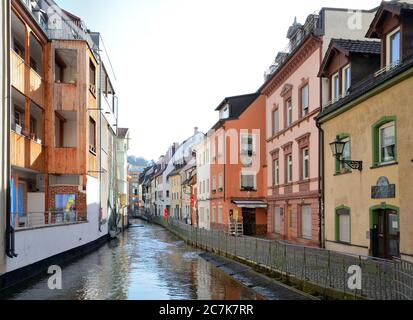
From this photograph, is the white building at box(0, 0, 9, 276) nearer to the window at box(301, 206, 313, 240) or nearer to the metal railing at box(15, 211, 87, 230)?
the metal railing at box(15, 211, 87, 230)

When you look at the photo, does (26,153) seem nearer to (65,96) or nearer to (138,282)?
(65,96)

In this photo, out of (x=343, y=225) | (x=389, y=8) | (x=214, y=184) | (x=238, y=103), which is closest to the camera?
(x=389, y=8)

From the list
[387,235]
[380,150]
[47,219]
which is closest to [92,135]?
[47,219]

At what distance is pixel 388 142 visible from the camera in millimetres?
15250

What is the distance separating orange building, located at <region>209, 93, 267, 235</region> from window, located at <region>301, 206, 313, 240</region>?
39.6 ft

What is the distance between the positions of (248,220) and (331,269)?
26604mm

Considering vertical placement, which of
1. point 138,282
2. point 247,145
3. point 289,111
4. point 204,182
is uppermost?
point 289,111

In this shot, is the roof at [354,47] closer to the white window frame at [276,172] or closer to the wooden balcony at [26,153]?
the white window frame at [276,172]

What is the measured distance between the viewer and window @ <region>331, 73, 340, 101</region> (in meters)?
20.4

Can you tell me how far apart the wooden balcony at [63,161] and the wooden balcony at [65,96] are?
2.12 m

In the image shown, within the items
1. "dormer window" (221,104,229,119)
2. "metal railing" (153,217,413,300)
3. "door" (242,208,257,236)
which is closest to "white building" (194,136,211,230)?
"dormer window" (221,104,229,119)

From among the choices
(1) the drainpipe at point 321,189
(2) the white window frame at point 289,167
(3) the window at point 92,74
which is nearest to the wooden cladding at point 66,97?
(3) the window at point 92,74

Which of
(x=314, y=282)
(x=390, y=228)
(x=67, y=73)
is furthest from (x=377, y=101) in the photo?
(x=67, y=73)

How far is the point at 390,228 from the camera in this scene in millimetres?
15266
